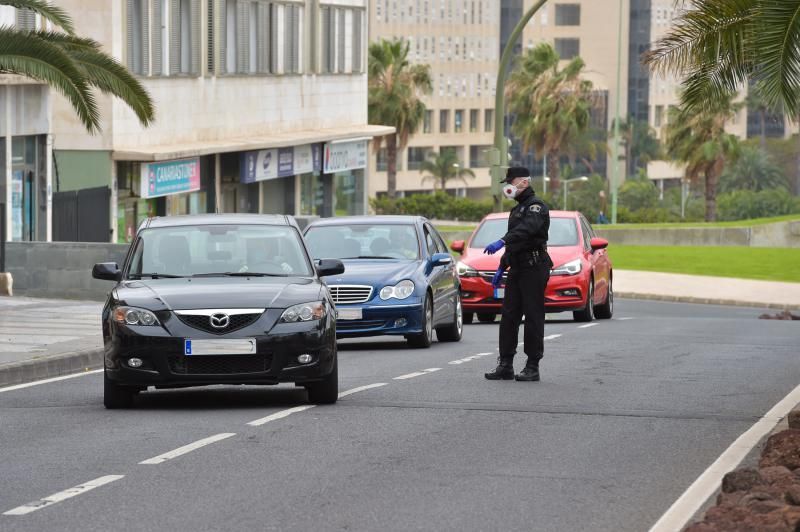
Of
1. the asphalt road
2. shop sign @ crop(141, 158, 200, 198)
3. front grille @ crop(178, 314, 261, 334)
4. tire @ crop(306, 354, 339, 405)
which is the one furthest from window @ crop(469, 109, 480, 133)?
front grille @ crop(178, 314, 261, 334)

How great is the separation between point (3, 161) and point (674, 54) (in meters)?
19.2

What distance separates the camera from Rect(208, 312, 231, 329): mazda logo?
41.6 ft

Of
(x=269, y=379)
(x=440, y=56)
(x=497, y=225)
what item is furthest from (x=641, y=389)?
(x=440, y=56)

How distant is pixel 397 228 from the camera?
21.2m

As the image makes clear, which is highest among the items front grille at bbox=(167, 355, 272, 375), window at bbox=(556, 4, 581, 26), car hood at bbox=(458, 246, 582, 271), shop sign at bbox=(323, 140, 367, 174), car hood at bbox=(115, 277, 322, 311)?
window at bbox=(556, 4, 581, 26)

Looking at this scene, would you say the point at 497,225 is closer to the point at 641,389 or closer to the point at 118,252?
the point at 118,252

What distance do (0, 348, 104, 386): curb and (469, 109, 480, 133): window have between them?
462ft

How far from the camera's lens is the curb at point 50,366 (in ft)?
53.2

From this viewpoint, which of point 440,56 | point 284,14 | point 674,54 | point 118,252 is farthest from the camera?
point 440,56

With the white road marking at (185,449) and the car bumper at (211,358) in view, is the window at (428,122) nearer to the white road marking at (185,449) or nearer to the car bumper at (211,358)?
the car bumper at (211,358)

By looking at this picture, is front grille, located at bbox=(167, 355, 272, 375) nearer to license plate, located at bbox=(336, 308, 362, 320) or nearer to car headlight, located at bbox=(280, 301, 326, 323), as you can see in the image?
car headlight, located at bbox=(280, 301, 326, 323)

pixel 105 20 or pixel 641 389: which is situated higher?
pixel 105 20

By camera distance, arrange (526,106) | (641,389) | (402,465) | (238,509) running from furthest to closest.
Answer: (526,106) → (641,389) → (402,465) → (238,509)

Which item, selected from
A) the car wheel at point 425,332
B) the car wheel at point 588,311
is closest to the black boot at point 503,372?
the car wheel at point 425,332
